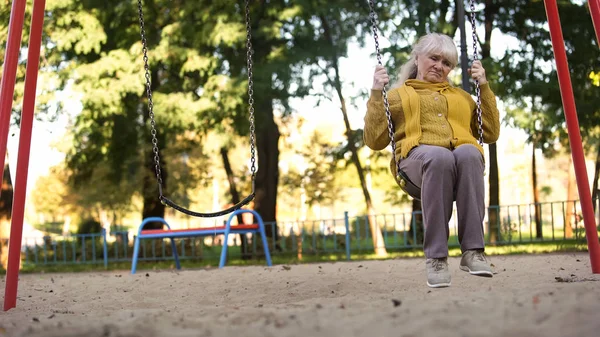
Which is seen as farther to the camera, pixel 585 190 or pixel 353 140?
pixel 353 140

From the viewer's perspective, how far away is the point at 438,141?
4129 mm

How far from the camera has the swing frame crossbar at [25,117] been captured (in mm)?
4805

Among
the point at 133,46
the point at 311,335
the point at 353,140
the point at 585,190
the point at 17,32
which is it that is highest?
the point at 133,46

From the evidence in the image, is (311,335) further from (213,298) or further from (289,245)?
(289,245)

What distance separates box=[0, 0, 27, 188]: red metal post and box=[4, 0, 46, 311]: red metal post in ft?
0.29

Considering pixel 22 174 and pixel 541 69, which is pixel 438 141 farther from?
pixel 541 69

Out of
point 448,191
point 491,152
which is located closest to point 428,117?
point 448,191

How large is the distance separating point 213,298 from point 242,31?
314 inches

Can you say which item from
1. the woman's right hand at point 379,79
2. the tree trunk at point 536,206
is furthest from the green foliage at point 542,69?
the woman's right hand at point 379,79

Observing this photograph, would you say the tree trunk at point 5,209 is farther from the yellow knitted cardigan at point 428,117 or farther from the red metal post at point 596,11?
the red metal post at point 596,11

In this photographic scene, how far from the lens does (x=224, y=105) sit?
12664 millimetres

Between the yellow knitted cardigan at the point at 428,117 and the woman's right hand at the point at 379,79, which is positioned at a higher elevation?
the woman's right hand at the point at 379,79

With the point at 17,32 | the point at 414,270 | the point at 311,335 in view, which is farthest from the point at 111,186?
the point at 311,335

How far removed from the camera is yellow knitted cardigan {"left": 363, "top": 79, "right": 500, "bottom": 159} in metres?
4.18
